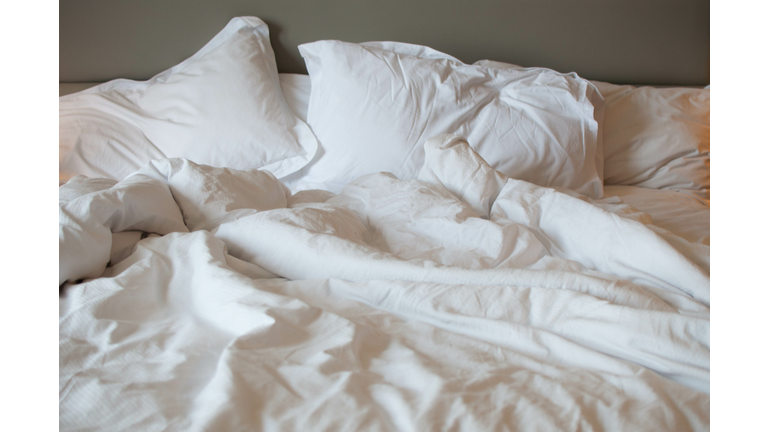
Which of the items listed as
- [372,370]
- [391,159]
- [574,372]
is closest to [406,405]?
[372,370]

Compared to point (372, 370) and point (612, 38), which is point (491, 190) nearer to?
point (372, 370)

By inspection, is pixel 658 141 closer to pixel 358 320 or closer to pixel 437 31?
pixel 437 31

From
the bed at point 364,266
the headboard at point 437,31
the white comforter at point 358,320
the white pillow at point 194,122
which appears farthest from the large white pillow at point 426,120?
the white comforter at point 358,320

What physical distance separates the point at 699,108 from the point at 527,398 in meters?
1.79

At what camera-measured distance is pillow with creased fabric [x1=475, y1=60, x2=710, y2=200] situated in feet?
5.48

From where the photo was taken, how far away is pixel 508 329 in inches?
22.6

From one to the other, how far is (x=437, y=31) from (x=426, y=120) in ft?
1.76

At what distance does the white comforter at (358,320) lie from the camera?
1.42ft

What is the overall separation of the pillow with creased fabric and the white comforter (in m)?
0.93

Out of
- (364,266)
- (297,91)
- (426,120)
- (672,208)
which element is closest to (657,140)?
(672,208)

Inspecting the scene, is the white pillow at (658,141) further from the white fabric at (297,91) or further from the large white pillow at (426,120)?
the white fabric at (297,91)

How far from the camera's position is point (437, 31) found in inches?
72.6

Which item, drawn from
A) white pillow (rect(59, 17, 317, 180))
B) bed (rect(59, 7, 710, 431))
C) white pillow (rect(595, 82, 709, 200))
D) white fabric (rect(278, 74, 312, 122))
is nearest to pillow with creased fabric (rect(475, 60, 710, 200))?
white pillow (rect(595, 82, 709, 200))

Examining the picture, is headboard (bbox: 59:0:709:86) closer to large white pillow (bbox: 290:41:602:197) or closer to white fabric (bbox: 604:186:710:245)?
large white pillow (bbox: 290:41:602:197)
